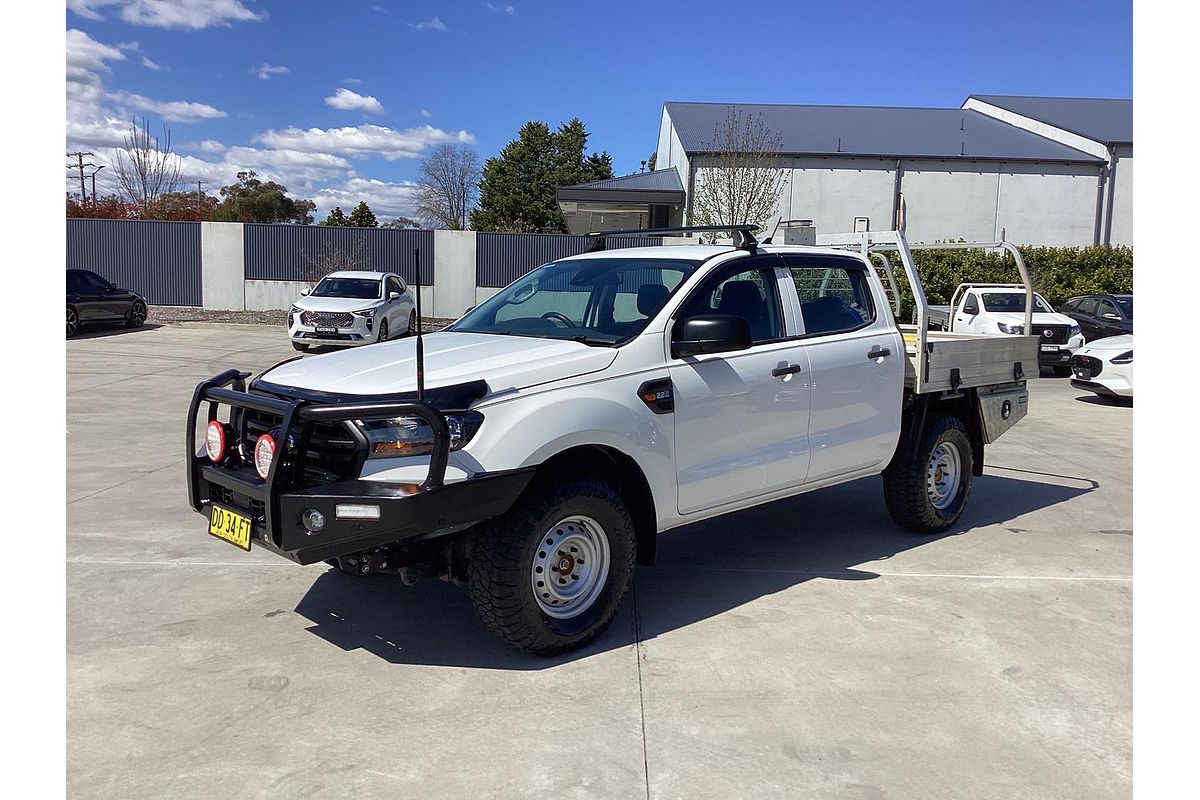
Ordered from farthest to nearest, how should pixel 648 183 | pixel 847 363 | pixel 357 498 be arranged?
1. pixel 648 183
2. pixel 847 363
3. pixel 357 498

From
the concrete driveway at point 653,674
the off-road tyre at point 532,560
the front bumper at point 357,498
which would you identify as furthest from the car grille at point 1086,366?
the front bumper at point 357,498

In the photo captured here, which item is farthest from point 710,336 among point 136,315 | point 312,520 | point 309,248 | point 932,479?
point 309,248

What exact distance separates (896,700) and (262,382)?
128 inches

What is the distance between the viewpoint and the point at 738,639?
4648mm

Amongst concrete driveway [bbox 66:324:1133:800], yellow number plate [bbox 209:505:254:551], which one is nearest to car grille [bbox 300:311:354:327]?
concrete driveway [bbox 66:324:1133:800]

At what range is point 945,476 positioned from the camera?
6750 millimetres

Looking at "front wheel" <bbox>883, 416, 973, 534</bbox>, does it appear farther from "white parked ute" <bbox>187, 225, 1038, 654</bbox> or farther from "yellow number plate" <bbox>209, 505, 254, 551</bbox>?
"yellow number plate" <bbox>209, 505, 254, 551</bbox>

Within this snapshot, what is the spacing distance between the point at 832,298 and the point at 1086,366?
9.67 metres

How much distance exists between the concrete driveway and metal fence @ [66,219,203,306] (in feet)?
79.0

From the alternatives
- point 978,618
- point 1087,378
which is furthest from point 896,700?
point 1087,378

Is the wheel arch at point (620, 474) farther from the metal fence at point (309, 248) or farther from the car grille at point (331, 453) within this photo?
the metal fence at point (309, 248)

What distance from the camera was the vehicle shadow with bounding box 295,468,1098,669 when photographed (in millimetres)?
4586

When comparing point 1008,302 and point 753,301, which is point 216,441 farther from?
point 1008,302

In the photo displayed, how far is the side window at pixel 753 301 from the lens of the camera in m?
5.23
